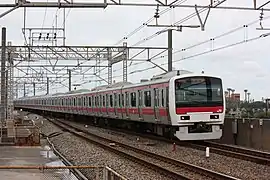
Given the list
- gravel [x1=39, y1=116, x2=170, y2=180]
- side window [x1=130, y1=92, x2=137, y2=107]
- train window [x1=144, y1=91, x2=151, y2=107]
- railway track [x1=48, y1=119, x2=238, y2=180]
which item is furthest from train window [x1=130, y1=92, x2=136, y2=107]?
railway track [x1=48, y1=119, x2=238, y2=180]

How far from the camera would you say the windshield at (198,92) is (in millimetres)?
20311

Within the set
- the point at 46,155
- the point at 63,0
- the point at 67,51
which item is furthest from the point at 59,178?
the point at 67,51

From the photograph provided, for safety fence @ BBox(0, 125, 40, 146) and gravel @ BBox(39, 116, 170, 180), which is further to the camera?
safety fence @ BBox(0, 125, 40, 146)

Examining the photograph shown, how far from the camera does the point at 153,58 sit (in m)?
34.9

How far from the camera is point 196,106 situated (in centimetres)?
2034

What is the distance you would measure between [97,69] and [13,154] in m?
36.2

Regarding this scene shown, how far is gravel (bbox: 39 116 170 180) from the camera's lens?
1341 centimetres

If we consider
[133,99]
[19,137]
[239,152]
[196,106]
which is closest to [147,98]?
[133,99]

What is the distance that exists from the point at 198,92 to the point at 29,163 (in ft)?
26.3

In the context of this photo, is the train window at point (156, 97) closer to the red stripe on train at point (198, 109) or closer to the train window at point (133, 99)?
the red stripe on train at point (198, 109)

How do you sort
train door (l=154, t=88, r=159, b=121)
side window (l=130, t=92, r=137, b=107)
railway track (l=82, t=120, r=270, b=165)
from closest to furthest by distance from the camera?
railway track (l=82, t=120, r=270, b=165)
train door (l=154, t=88, r=159, b=121)
side window (l=130, t=92, r=137, b=107)

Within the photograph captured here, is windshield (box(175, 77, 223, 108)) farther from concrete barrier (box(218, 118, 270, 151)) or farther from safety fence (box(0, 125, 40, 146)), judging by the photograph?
safety fence (box(0, 125, 40, 146))

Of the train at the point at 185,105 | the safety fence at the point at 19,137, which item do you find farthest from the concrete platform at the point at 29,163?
the train at the point at 185,105

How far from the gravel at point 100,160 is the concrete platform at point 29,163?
84cm
